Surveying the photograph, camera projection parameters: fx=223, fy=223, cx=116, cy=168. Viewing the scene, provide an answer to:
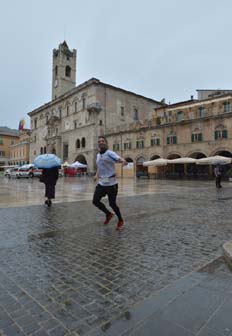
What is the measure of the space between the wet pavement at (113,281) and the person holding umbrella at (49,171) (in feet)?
10.8

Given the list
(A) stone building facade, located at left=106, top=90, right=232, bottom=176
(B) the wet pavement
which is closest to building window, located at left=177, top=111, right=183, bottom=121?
(A) stone building facade, located at left=106, top=90, right=232, bottom=176

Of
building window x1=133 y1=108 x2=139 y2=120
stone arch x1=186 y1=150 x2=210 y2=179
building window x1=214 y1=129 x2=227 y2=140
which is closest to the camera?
building window x1=214 y1=129 x2=227 y2=140

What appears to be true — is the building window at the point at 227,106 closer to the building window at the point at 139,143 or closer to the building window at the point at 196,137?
the building window at the point at 196,137

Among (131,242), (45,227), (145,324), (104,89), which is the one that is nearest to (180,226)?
(131,242)

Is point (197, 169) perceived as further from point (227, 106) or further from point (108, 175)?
point (108, 175)

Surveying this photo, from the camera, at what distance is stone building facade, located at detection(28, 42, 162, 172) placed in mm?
43094

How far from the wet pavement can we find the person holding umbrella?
330cm

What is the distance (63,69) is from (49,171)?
55216mm

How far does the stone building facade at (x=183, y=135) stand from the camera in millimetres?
27719

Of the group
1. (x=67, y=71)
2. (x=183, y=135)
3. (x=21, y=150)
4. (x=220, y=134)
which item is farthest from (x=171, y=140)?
(x=21, y=150)

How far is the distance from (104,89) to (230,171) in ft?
93.0

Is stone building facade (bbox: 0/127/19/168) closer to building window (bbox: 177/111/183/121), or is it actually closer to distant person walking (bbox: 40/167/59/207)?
building window (bbox: 177/111/183/121)

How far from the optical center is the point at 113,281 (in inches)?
103

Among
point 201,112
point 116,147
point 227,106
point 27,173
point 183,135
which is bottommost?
point 27,173
